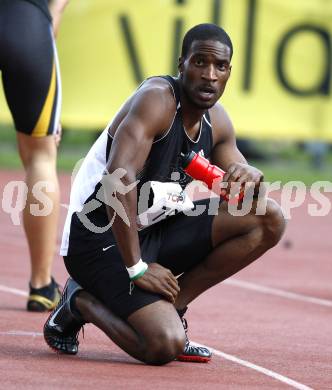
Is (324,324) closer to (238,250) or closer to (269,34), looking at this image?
(238,250)

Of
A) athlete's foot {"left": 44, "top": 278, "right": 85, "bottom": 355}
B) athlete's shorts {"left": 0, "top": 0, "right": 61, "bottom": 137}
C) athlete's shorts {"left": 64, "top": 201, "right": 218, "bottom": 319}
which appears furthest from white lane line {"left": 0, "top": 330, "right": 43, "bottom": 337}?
athlete's shorts {"left": 0, "top": 0, "right": 61, "bottom": 137}

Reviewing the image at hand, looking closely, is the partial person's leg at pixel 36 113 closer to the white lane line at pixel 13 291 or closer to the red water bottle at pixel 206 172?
the white lane line at pixel 13 291

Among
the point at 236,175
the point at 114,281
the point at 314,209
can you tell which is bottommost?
the point at 314,209

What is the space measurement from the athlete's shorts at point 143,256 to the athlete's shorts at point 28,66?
1247mm

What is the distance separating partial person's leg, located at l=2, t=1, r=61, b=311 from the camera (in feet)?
23.1

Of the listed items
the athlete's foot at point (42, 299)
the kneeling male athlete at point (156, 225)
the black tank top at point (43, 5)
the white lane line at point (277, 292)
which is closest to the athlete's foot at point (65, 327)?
the kneeling male athlete at point (156, 225)

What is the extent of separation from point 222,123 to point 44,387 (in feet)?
5.92

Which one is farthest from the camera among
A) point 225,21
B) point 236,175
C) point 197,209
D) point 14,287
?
point 225,21

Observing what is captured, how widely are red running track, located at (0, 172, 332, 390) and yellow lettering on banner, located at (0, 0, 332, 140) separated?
6636 mm

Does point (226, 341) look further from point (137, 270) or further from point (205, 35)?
point (205, 35)

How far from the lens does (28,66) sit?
7.03m

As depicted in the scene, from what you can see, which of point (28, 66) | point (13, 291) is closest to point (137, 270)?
point (28, 66)

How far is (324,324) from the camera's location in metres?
7.43

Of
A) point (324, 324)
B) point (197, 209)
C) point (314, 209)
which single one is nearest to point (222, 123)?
point (197, 209)
